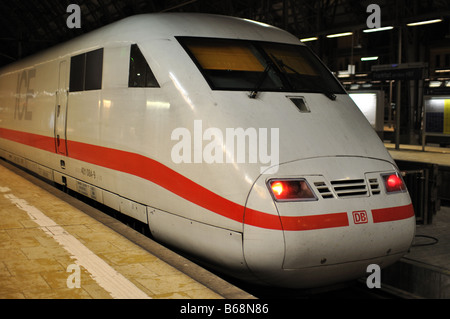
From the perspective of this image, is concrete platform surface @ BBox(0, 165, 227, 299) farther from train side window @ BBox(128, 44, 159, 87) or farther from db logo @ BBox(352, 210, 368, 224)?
train side window @ BBox(128, 44, 159, 87)

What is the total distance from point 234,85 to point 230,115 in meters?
0.50

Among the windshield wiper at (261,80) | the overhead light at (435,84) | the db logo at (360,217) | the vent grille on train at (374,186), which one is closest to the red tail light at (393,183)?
the vent grille on train at (374,186)

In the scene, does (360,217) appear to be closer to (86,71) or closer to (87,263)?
(87,263)

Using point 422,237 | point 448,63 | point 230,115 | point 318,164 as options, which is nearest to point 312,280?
point 318,164

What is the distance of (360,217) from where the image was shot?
4344mm

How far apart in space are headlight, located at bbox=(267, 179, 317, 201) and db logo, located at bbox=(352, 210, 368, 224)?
377 millimetres

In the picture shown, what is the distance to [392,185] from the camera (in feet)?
15.6

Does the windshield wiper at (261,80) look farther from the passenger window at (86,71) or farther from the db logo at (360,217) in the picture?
the passenger window at (86,71)

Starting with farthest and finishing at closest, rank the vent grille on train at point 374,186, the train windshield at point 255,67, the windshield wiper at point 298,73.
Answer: the windshield wiper at point 298,73 → the train windshield at point 255,67 → the vent grille on train at point 374,186

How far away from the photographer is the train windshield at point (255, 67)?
16.9 feet

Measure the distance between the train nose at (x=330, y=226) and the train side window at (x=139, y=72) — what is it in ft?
6.20

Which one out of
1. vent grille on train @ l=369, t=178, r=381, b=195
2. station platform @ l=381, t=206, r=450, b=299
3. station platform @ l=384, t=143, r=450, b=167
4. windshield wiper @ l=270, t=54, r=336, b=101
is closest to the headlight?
→ vent grille on train @ l=369, t=178, r=381, b=195

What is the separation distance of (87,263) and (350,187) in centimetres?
233

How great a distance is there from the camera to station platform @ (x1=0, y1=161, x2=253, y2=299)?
3877mm
